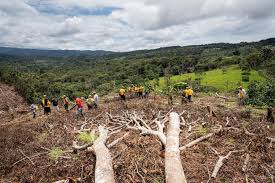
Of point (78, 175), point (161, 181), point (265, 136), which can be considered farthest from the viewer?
point (265, 136)

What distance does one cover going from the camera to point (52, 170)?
5301 mm

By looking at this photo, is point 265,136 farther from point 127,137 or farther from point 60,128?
point 60,128

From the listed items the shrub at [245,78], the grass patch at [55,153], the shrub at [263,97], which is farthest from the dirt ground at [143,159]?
the shrub at [245,78]

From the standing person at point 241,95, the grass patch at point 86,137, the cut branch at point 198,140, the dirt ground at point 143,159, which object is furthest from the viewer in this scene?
the standing person at point 241,95

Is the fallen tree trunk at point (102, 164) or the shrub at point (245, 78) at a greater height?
the fallen tree trunk at point (102, 164)

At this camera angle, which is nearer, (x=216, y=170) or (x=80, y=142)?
(x=216, y=170)

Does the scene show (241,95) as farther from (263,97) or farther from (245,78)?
(245,78)

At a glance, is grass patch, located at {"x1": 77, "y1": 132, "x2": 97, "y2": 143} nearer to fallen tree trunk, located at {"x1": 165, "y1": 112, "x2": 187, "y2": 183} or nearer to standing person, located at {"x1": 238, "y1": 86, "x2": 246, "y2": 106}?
fallen tree trunk, located at {"x1": 165, "y1": 112, "x2": 187, "y2": 183}

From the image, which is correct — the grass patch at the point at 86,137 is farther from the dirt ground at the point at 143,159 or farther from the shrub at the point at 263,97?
the shrub at the point at 263,97

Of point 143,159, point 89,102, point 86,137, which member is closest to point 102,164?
point 143,159

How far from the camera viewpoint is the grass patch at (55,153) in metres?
6.01

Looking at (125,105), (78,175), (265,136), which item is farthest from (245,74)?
(78,175)

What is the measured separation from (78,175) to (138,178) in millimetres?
1348

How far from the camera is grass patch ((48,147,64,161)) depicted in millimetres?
6012
